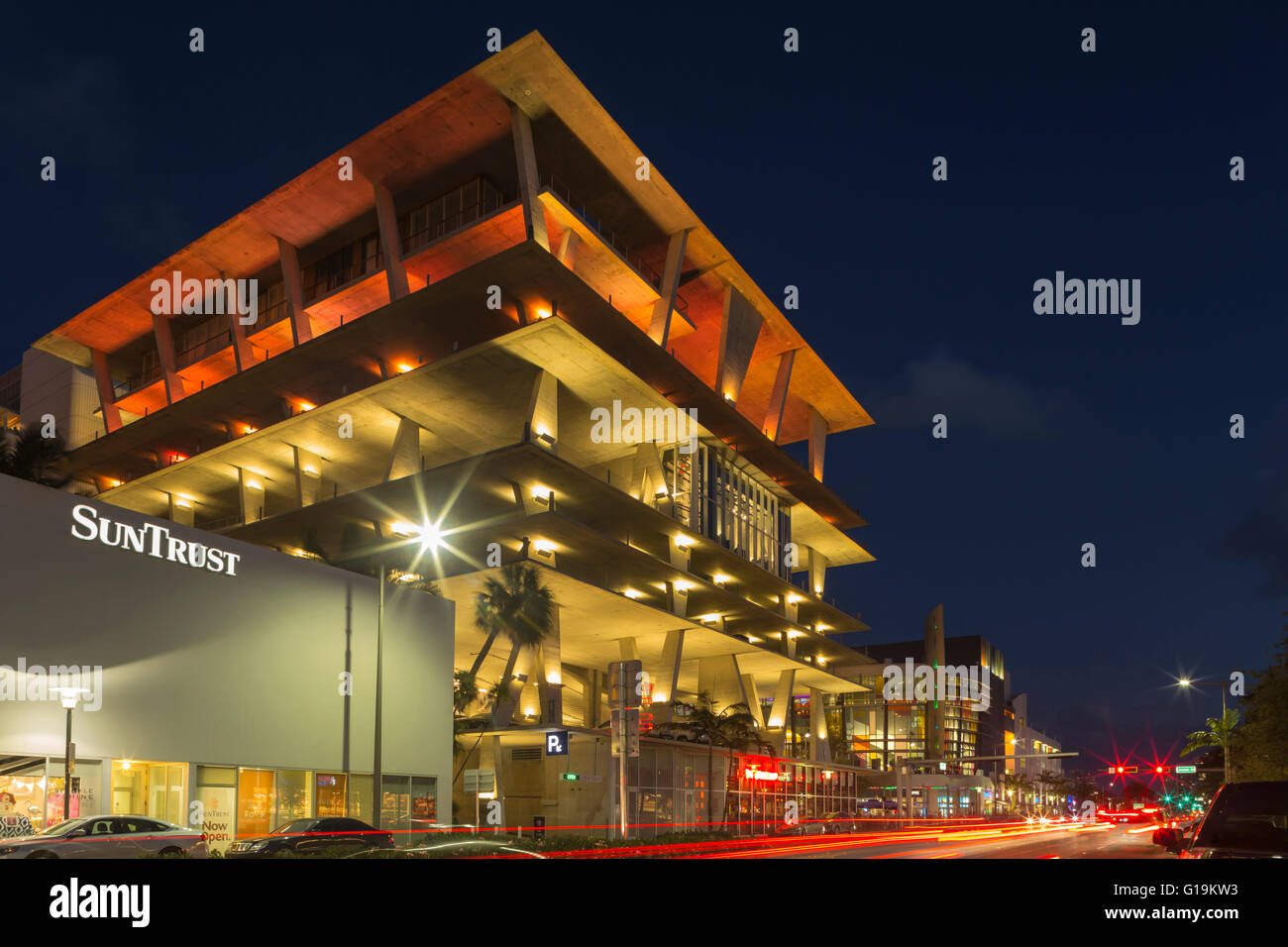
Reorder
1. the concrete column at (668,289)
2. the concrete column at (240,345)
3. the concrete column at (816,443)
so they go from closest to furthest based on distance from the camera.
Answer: the concrete column at (668,289) < the concrete column at (240,345) < the concrete column at (816,443)

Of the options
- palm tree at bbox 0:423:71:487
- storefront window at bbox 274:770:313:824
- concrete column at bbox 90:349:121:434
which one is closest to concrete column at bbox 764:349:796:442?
concrete column at bbox 90:349:121:434

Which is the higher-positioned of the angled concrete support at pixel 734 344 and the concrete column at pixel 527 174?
the concrete column at pixel 527 174

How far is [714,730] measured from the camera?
204 feet

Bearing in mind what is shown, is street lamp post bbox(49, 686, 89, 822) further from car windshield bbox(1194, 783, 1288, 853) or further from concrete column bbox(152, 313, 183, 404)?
concrete column bbox(152, 313, 183, 404)

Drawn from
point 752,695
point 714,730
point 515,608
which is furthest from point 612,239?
point 752,695

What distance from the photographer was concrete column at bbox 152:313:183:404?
73250 millimetres

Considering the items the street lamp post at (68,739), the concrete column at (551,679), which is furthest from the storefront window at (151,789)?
the concrete column at (551,679)

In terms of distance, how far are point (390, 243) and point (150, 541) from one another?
34030mm

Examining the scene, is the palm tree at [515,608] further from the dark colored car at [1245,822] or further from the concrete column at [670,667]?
the dark colored car at [1245,822]

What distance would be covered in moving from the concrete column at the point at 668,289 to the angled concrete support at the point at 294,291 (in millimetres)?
20893

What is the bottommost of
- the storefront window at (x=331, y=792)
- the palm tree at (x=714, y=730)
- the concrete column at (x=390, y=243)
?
the palm tree at (x=714, y=730)

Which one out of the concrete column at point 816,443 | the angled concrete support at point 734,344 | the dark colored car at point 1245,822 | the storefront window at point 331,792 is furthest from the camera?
the concrete column at point 816,443

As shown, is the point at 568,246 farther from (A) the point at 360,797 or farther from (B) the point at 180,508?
(A) the point at 360,797

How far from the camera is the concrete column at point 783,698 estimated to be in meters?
82.4
